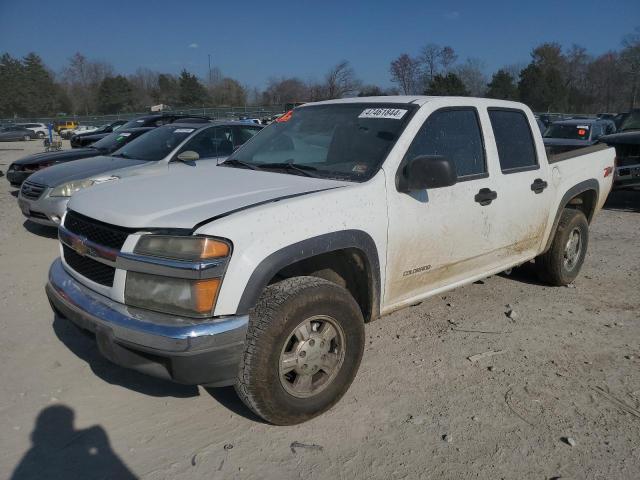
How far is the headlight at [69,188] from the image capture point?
6988 millimetres

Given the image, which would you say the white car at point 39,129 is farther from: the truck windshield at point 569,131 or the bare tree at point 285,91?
the truck windshield at point 569,131

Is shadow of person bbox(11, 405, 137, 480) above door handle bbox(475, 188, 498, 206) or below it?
below

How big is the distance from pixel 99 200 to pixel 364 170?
5.32 ft

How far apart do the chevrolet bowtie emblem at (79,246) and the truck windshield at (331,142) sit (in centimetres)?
133

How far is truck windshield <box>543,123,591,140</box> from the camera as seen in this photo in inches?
541

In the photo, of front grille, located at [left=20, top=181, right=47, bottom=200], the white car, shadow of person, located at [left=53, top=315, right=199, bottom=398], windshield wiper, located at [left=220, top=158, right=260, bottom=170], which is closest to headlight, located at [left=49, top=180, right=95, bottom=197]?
front grille, located at [left=20, top=181, right=47, bottom=200]

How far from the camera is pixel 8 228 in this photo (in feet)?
26.0

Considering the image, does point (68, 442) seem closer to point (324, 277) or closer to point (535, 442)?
point (324, 277)

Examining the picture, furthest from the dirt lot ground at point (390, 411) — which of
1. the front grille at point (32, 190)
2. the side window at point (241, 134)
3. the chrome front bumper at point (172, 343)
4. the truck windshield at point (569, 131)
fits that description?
the truck windshield at point (569, 131)

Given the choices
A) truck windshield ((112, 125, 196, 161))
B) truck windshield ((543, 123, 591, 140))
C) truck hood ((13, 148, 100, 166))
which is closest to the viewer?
truck windshield ((112, 125, 196, 161))

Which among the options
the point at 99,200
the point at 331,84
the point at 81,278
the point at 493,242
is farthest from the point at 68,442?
the point at 331,84

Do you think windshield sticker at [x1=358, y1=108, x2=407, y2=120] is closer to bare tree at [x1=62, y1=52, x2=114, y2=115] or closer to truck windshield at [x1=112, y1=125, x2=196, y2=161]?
truck windshield at [x1=112, y1=125, x2=196, y2=161]

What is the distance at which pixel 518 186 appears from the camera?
13.9ft

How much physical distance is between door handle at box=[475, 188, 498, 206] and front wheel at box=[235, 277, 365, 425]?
1.40m
